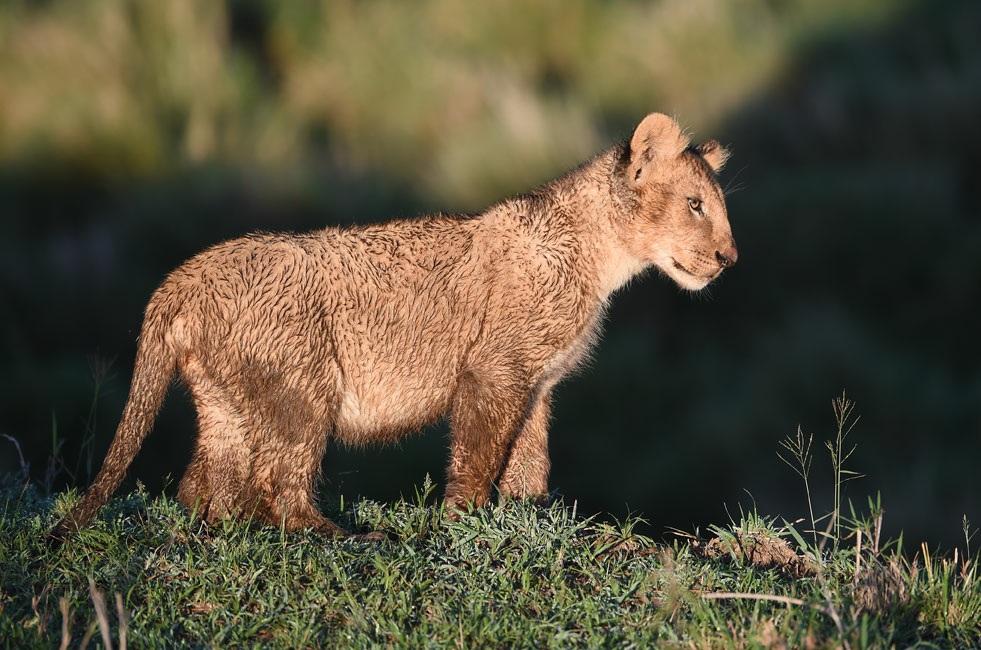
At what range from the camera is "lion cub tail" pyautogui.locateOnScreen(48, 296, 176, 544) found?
5582 mm

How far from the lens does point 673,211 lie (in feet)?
22.1

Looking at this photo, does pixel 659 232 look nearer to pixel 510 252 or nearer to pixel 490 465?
pixel 510 252

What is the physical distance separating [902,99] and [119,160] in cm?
840

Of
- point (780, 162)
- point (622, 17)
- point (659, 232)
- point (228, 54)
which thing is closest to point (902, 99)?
point (780, 162)

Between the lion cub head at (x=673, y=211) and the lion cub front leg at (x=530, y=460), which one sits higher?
the lion cub head at (x=673, y=211)

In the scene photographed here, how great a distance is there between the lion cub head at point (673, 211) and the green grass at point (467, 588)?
1.52m

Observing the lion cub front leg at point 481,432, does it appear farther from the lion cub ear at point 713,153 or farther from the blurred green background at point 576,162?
the blurred green background at point 576,162

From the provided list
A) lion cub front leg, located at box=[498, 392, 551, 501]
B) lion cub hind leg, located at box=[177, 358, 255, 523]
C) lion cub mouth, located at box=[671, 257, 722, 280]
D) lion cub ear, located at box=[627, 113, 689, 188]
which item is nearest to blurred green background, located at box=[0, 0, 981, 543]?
lion cub front leg, located at box=[498, 392, 551, 501]

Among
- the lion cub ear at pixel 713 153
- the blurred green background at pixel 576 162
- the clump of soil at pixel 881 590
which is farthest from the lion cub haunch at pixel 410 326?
the blurred green background at pixel 576 162

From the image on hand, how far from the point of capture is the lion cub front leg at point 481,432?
6.12 metres

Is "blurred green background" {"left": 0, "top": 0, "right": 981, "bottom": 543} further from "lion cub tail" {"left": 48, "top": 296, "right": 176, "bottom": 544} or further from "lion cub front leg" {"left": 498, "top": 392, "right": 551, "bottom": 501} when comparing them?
"lion cub tail" {"left": 48, "top": 296, "right": 176, "bottom": 544}

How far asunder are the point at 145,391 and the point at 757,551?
8.59 feet

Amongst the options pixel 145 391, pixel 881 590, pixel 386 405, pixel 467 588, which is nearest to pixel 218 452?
pixel 145 391

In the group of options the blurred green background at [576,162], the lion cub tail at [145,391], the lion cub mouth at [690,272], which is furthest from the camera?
the blurred green background at [576,162]
